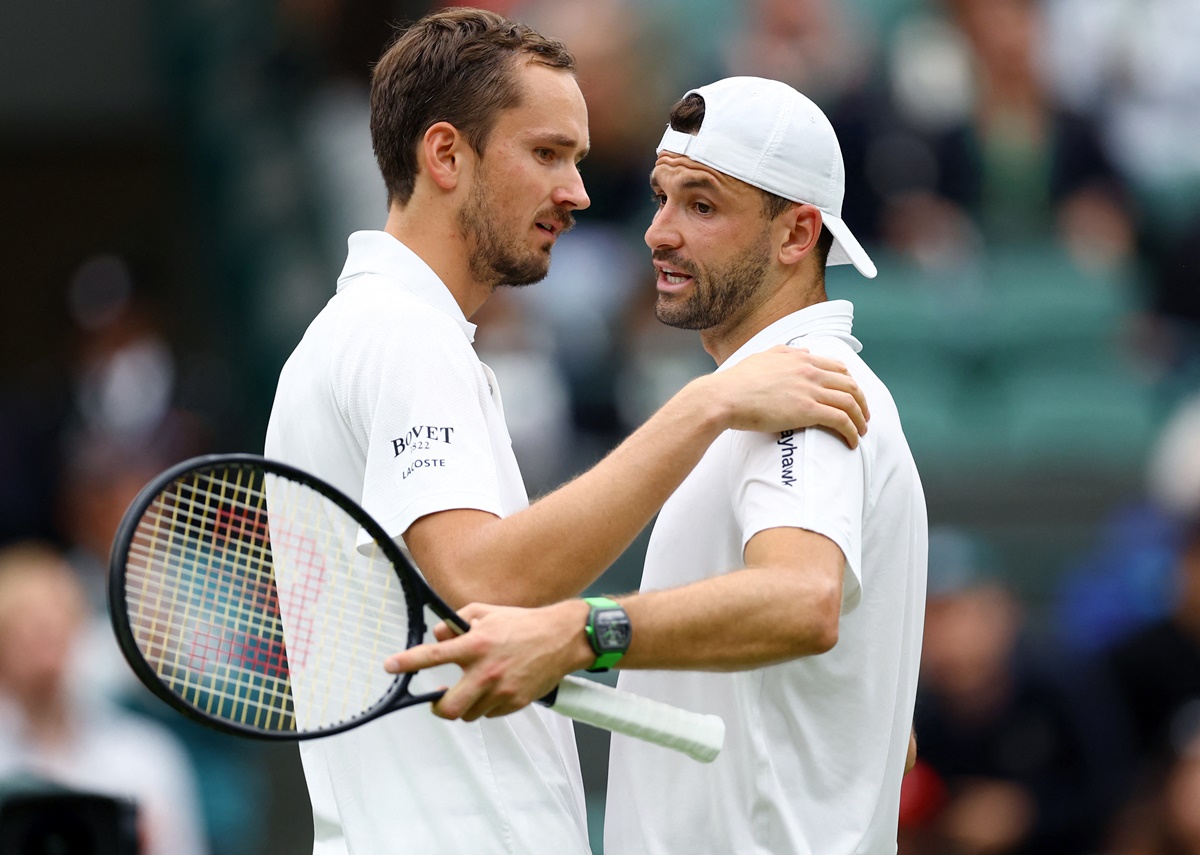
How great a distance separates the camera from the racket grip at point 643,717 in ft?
10.0

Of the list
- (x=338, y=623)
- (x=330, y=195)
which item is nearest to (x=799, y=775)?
(x=338, y=623)

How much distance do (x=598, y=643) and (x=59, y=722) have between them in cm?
375

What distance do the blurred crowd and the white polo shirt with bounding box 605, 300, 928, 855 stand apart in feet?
10.3

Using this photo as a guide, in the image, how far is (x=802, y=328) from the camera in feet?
11.6

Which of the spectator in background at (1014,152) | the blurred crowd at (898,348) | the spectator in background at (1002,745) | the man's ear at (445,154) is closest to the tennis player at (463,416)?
the man's ear at (445,154)

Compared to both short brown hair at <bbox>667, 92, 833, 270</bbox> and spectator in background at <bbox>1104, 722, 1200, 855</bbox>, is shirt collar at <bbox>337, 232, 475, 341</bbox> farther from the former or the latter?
spectator in background at <bbox>1104, 722, 1200, 855</bbox>

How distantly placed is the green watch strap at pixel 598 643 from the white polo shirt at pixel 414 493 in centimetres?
29

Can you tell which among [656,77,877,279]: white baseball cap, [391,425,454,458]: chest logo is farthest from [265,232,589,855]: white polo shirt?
[656,77,877,279]: white baseball cap

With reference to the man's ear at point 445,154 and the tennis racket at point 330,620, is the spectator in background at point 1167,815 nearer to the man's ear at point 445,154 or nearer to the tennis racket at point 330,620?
the tennis racket at point 330,620

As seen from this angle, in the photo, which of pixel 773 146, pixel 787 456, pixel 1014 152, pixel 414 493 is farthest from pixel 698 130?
pixel 1014 152

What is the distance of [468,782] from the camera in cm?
327

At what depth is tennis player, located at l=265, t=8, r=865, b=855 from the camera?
10.2 ft

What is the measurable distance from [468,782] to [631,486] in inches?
24.4

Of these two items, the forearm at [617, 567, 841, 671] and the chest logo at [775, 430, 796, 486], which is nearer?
the forearm at [617, 567, 841, 671]
